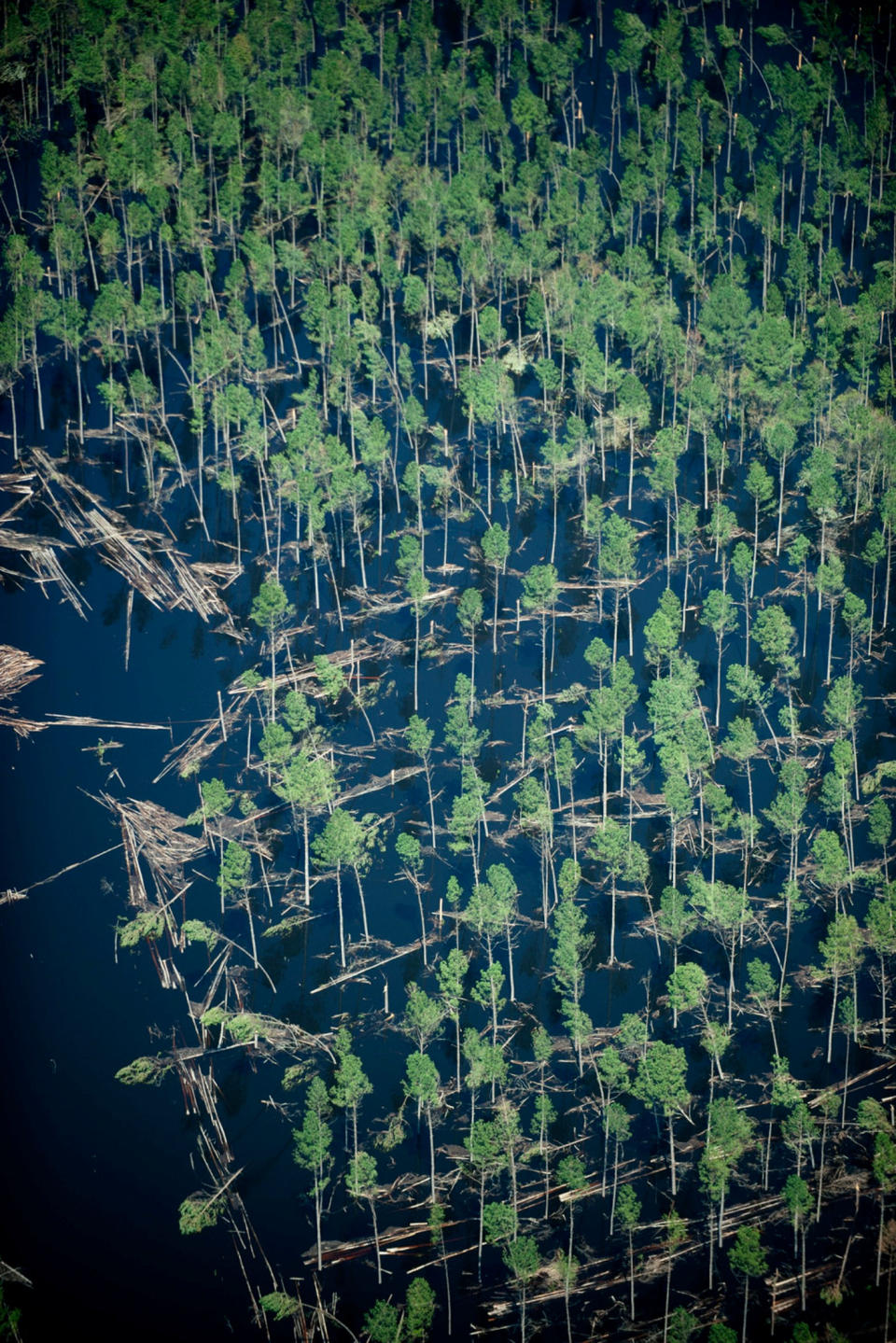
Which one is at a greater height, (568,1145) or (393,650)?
(393,650)

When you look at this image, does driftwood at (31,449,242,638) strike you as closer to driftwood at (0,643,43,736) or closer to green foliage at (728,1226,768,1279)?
driftwood at (0,643,43,736)

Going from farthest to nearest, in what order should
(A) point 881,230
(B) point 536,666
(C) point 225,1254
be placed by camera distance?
(A) point 881,230 < (B) point 536,666 < (C) point 225,1254

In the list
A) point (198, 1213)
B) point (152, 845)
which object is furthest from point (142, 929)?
point (198, 1213)

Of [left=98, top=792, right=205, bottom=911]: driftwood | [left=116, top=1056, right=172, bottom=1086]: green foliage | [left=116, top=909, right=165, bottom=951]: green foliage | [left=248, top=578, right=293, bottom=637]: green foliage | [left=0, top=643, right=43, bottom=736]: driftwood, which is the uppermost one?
[left=248, top=578, right=293, bottom=637]: green foliage

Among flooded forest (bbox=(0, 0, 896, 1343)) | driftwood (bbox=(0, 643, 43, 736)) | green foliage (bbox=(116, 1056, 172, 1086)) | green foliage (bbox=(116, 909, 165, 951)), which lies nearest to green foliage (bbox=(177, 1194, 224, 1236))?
flooded forest (bbox=(0, 0, 896, 1343))

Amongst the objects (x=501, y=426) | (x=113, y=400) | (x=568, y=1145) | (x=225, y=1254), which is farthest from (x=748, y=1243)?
(x=113, y=400)

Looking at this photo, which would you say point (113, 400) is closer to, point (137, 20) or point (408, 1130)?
point (137, 20)

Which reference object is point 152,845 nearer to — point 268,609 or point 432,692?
point 268,609

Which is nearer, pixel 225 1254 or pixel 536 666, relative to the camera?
pixel 225 1254

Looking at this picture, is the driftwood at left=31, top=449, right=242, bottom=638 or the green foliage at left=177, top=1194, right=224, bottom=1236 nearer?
the green foliage at left=177, top=1194, right=224, bottom=1236

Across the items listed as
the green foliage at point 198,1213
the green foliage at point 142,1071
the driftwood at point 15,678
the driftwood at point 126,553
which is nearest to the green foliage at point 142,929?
the green foliage at point 142,1071
